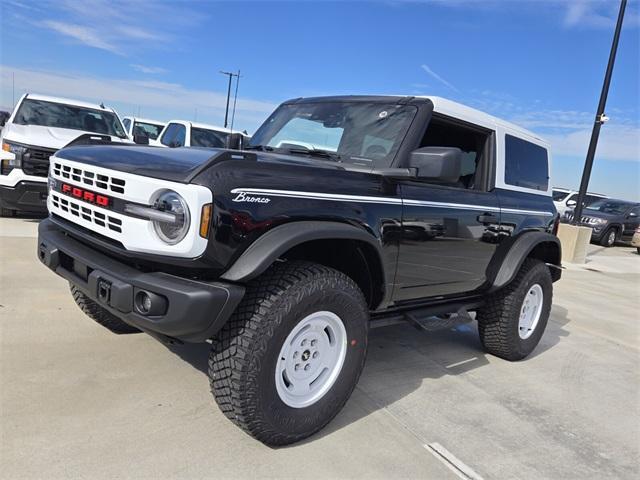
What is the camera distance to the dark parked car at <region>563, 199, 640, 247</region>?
17438 mm

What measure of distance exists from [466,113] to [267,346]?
94.4 inches

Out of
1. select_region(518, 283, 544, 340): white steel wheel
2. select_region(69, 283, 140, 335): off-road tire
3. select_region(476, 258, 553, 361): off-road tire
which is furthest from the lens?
select_region(518, 283, 544, 340): white steel wheel

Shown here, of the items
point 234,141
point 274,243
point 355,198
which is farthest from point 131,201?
point 234,141

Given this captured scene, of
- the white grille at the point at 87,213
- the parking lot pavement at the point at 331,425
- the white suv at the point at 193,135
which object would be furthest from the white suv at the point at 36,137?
the white grille at the point at 87,213

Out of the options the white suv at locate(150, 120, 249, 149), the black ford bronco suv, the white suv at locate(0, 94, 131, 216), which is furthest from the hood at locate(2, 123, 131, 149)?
the black ford bronco suv

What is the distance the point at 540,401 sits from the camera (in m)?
3.68

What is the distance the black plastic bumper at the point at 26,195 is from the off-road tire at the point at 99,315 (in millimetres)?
4317

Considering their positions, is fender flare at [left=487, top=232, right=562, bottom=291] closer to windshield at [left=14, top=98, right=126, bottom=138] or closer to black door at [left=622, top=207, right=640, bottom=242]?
windshield at [left=14, top=98, right=126, bottom=138]

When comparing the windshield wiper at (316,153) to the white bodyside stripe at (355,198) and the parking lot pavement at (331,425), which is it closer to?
the white bodyside stripe at (355,198)

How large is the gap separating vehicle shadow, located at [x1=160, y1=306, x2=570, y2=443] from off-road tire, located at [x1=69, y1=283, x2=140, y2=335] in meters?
0.43

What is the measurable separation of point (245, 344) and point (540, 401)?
2.40 metres

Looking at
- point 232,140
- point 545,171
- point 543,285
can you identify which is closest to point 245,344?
point 232,140

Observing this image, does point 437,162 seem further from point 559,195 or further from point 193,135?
point 559,195

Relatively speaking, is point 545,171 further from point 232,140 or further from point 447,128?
point 232,140
